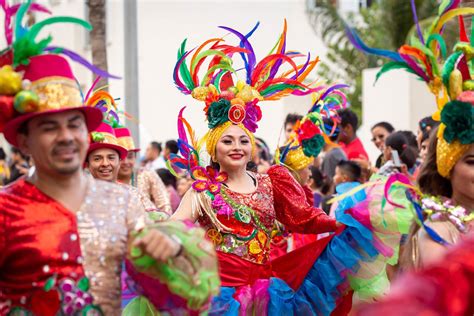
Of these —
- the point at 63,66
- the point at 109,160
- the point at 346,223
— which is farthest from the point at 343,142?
the point at 63,66

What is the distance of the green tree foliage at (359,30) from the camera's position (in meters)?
25.8

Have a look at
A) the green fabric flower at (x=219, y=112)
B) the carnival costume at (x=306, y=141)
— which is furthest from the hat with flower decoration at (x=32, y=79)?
the carnival costume at (x=306, y=141)

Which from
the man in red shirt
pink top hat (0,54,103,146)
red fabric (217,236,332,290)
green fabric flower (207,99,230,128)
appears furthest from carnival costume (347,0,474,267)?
the man in red shirt

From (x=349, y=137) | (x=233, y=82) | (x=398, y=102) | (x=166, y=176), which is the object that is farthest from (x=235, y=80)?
(x=398, y=102)

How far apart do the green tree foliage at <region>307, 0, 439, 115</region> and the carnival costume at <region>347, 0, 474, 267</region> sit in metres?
Answer: 20.1

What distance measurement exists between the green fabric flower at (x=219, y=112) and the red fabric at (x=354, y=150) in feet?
13.4

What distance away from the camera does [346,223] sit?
23.1 ft

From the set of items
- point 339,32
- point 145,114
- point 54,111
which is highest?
point 54,111

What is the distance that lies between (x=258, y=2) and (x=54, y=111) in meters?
28.4

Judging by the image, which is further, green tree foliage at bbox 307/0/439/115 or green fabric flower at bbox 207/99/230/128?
green tree foliage at bbox 307/0/439/115

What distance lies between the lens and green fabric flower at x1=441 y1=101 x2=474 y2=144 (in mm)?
5547

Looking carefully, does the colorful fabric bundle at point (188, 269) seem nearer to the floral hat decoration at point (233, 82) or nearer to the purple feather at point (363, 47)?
the purple feather at point (363, 47)

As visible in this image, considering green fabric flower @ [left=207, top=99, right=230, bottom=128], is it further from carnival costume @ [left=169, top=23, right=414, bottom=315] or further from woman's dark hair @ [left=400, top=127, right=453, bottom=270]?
woman's dark hair @ [left=400, top=127, right=453, bottom=270]

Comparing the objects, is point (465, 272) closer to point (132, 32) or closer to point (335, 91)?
point (335, 91)
